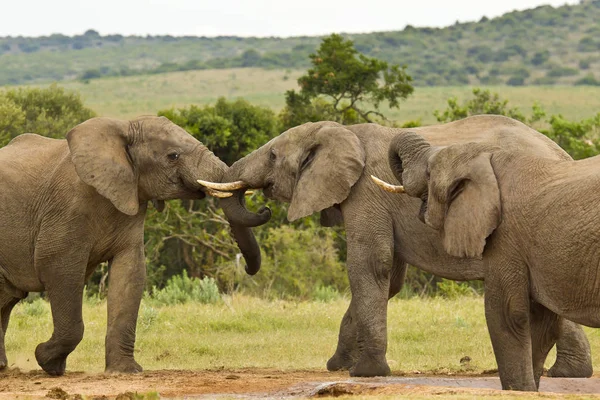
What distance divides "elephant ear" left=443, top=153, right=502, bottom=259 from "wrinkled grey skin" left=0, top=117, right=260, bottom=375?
2.95m

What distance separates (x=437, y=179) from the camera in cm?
966

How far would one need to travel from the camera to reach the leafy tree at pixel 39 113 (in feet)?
87.1

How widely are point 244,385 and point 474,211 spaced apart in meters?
2.45

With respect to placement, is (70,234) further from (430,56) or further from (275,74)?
(430,56)

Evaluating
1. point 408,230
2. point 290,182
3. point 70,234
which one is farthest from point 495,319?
point 70,234

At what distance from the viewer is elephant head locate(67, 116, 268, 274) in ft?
37.6

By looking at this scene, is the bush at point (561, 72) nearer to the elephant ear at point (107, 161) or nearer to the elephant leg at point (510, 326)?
the elephant ear at point (107, 161)

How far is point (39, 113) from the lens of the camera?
30.2 m

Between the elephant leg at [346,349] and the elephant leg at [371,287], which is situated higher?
the elephant leg at [371,287]

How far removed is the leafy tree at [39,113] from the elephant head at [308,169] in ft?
45.3

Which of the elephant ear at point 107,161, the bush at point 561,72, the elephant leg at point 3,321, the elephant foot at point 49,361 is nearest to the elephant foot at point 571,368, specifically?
the elephant ear at point 107,161

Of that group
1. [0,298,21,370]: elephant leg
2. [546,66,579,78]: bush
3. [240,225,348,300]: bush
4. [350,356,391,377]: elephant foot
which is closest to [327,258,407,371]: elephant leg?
[350,356,391,377]: elephant foot

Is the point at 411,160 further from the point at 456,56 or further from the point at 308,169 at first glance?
the point at 456,56

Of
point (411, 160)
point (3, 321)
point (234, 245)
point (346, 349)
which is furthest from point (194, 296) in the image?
point (411, 160)
